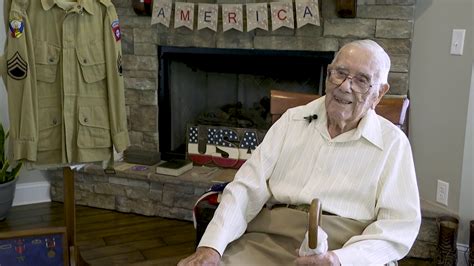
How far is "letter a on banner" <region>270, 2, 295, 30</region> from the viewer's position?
2.75 meters

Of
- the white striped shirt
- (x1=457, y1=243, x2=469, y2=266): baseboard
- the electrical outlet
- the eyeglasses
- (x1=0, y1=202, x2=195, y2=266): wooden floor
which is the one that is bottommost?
(x1=0, y1=202, x2=195, y2=266): wooden floor

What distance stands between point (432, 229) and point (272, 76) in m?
1.28

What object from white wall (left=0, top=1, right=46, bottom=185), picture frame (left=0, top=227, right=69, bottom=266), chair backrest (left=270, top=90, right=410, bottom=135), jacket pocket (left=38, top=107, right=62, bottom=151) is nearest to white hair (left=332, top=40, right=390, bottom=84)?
chair backrest (left=270, top=90, right=410, bottom=135)

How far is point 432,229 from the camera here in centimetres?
250

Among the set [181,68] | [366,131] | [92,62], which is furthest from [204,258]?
[181,68]

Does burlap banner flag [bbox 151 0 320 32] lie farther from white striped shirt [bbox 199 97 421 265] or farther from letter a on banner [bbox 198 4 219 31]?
white striped shirt [bbox 199 97 421 265]

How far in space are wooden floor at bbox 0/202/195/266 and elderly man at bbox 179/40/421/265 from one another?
1.00m

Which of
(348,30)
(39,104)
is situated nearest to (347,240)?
(39,104)

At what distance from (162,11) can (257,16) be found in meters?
0.56

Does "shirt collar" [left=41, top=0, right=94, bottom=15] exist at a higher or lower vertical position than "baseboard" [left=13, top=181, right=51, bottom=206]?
higher

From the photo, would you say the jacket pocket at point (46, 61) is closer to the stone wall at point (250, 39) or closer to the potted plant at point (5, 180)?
the potted plant at point (5, 180)

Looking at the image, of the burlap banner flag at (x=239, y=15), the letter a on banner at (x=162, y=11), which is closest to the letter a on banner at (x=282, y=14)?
the burlap banner flag at (x=239, y=15)

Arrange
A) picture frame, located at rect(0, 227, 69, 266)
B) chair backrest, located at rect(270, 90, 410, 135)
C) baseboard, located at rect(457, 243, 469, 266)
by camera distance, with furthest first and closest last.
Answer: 1. baseboard, located at rect(457, 243, 469, 266)
2. picture frame, located at rect(0, 227, 69, 266)
3. chair backrest, located at rect(270, 90, 410, 135)

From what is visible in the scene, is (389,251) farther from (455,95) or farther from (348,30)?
(348,30)
